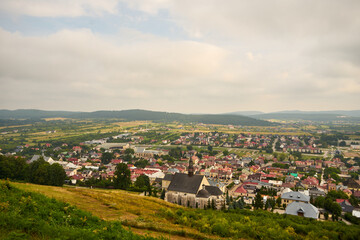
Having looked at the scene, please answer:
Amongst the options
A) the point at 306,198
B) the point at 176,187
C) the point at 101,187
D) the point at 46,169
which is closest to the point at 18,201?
the point at 176,187

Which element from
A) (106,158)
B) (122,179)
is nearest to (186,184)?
(122,179)

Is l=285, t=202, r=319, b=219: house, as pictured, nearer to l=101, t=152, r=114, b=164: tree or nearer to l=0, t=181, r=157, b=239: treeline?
l=0, t=181, r=157, b=239: treeline

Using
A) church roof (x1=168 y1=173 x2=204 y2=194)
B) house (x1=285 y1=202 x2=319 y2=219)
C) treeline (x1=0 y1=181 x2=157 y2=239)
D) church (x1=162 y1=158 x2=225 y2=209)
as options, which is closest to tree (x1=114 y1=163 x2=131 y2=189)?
church (x1=162 y1=158 x2=225 y2=209)

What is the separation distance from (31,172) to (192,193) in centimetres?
2924

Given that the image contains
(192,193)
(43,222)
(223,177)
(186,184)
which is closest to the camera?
(43,222)

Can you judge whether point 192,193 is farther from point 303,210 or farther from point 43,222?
point 43,222

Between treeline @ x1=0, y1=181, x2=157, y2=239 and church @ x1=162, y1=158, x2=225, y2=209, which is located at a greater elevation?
treeline @ x1=0, y1=181, x2=157, y2=239

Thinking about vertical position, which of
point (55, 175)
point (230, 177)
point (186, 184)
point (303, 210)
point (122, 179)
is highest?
point (55, 175)

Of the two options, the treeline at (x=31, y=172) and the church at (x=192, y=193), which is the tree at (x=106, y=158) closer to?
the treeline at (x=31, y=172)

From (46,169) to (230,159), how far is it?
221 ft

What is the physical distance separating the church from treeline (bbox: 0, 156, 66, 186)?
1951 cm

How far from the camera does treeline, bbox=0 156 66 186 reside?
38303 mm

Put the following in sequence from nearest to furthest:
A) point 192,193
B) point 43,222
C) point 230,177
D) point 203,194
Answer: point 43,222 → point 203,194 → point 192,193 → point 230,177

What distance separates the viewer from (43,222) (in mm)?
9188
